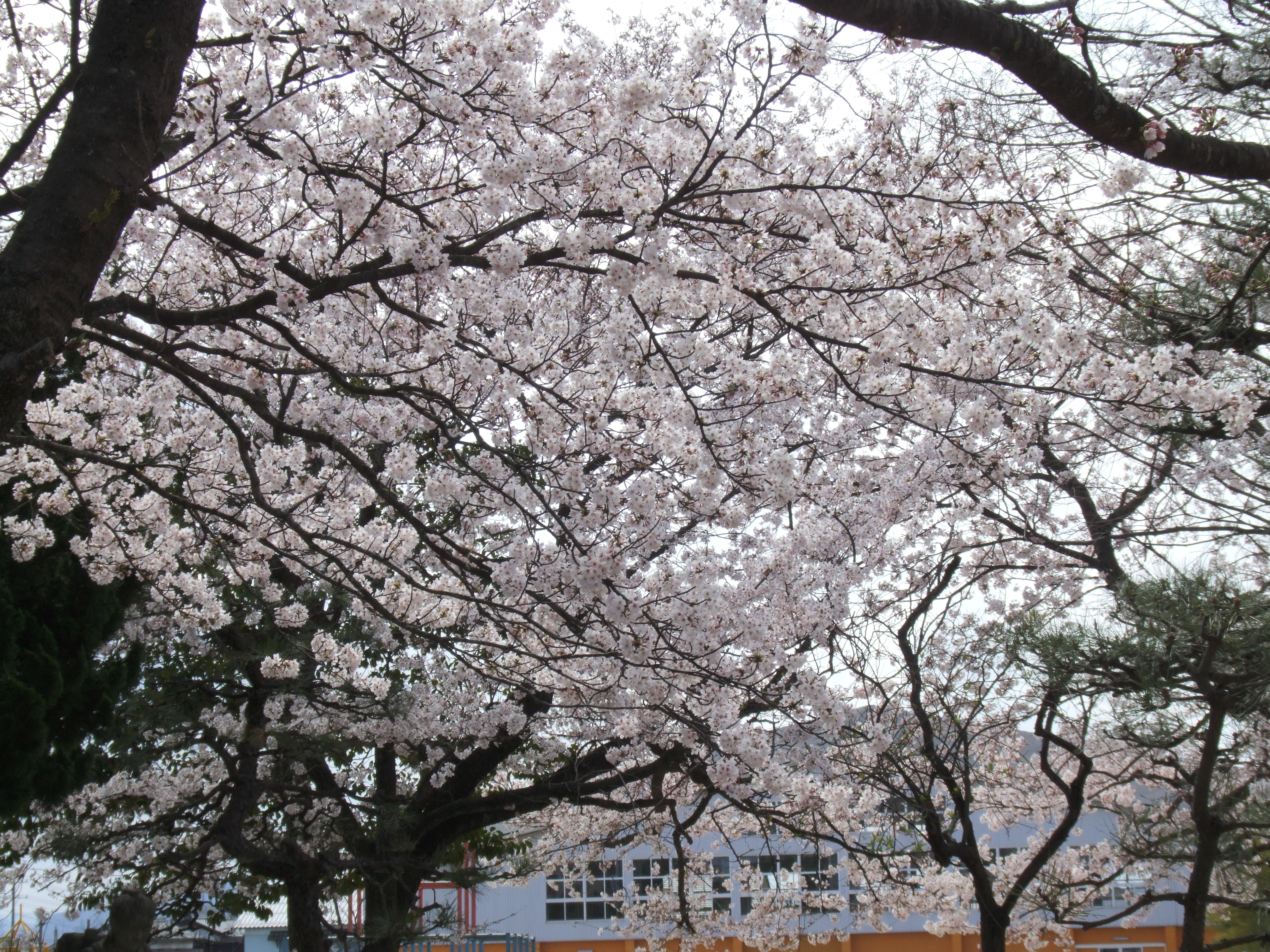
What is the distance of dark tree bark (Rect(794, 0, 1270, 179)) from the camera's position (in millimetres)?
2408

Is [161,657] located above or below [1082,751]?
above

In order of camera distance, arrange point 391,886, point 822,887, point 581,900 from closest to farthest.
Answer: point 391,886 → point 822,887 → point 581,900

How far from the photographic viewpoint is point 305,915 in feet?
22.4

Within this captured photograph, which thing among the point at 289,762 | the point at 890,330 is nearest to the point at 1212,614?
the point at 890,330

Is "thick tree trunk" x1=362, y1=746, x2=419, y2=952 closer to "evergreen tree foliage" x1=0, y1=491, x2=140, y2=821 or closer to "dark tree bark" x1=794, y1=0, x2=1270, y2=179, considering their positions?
"evergreen tree foliage" x1=0, y1=491, x2=140, y2=821

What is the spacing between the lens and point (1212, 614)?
12.1 feet

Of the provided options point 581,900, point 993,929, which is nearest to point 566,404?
point 993,929

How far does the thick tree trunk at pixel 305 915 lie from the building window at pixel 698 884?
2.80 m

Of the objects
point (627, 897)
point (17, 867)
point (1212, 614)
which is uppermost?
point (1212, 614)

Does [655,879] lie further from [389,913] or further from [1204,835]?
[1204,835]

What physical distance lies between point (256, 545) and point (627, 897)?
9.46 metres

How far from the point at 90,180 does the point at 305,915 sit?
19.0 ft

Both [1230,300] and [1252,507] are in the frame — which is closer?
[1230,300]

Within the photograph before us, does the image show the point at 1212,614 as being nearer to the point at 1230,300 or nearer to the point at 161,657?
the point at 1230,300
